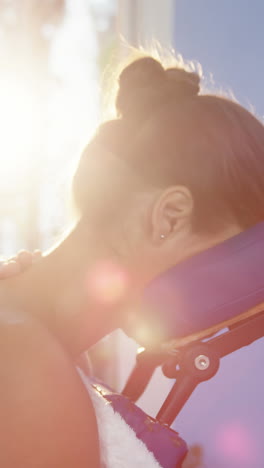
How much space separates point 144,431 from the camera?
2.45 feet

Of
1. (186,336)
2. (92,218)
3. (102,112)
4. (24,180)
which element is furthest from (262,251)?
(24,180)

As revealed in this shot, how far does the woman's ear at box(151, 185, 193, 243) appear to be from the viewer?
727 mm

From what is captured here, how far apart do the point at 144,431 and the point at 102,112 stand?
22.5 inches

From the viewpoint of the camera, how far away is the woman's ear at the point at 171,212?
727 mm

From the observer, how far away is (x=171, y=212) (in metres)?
0.74

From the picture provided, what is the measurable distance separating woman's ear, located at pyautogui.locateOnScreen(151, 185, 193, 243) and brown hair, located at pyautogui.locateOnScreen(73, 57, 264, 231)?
0.04 feet

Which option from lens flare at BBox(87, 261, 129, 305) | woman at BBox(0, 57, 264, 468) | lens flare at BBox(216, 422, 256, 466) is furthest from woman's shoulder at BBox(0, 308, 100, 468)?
lens flare at BBox(216, 422, 256, 466)

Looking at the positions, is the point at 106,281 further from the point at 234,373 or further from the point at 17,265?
the point at 234,373

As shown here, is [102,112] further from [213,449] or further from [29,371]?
[213,449]

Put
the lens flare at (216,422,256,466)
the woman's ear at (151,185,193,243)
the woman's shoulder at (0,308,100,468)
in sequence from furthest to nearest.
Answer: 1. the lens flare at (216,422,256,466)
2. the woman's ear at (151,185,193,243)
3. the woman's shoulder at (0,308,100,468)

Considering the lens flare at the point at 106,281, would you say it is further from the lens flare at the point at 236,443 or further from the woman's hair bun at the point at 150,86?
the lens flare at the point at 236,443

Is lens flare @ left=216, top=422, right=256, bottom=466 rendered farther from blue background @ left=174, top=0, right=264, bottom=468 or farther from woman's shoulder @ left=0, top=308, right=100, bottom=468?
woman's shoulder @ left=0, top=308, right=100, bottom=468

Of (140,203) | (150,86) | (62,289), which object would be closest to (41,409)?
(62,289)

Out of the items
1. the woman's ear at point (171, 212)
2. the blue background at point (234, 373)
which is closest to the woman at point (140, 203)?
the woman's ear at point (171, 212)
